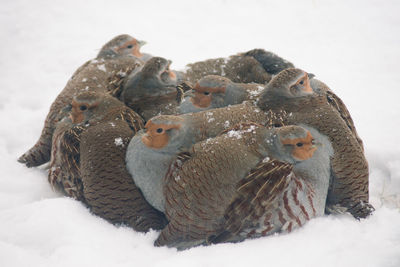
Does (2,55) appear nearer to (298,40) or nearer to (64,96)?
(64,96)

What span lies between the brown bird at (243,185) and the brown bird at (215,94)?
0.58 metres

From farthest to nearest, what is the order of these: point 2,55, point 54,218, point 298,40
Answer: point 298,40 → point 2,55 → point 54,218

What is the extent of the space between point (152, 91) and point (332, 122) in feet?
5.05

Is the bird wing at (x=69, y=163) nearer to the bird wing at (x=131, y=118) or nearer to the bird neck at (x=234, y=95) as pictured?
Answer: the bird wing at (x=131, y=118)

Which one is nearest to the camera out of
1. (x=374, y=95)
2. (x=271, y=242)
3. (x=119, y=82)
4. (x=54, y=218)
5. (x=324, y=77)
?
(x=271, y=242)

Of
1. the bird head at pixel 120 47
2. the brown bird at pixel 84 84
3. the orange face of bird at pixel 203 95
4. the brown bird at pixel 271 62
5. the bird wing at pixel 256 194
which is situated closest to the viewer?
the bird wing at pixel 256 194

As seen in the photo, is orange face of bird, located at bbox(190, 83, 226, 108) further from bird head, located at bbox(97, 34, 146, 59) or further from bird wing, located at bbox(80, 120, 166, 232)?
bird head, located at bbox(97, 34, 146, 59)

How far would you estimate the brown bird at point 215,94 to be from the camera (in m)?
3.11

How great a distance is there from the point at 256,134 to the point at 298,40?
4.14m

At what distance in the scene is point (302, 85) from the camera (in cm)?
291

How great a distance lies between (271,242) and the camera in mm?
2328

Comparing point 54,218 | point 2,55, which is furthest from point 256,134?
point 2,55

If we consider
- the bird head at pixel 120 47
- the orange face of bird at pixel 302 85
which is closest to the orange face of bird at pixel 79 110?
the bird head at pixel 120 47

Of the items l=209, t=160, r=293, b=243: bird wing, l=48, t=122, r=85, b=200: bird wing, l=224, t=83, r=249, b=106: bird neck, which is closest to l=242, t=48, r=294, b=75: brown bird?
l=224, t=83, r=249, b=106: bird neck
